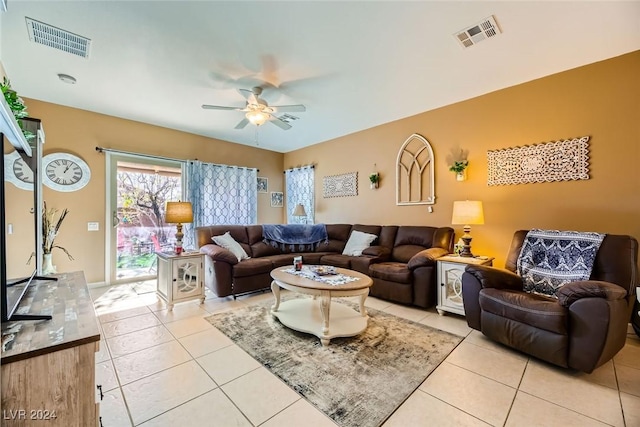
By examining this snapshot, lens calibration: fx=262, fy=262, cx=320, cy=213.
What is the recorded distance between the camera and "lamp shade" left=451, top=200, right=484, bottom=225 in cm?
304

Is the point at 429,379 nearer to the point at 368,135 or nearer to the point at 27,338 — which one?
the point at 27,338

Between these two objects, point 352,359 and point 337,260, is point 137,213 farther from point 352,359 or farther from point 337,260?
point 352,359

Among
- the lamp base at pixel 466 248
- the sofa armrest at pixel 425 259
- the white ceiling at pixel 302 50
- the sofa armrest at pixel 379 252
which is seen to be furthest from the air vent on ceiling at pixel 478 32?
the sofa armrest at pixel 379 252

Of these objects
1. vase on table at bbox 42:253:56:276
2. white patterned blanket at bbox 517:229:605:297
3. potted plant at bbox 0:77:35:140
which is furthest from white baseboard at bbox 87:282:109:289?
white patterned blanket at bbox 517:229:605:297

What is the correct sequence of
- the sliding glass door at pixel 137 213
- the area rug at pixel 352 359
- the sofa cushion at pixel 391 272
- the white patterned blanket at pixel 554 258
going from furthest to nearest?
the sliding glass door at pixel 137 213 → the sofa cushion at pixel 391 272 → the white patterned blanket at pixel 554 258 → the area rug at pixel 352 359

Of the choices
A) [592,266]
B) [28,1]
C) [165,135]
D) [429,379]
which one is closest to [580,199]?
[592,266]

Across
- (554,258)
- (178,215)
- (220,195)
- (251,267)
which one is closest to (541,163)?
(554,258)

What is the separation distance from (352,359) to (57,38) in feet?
12.2

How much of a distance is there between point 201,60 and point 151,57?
18.3 inches

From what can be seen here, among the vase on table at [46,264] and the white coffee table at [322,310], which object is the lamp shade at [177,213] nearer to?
the vase on table at [46,264]

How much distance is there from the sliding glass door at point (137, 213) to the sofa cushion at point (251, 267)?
180 cm

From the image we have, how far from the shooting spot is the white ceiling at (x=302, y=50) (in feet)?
6.56

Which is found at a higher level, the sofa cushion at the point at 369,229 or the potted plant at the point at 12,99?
the potted plant at the point at 12,99

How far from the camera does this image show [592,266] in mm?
2285
